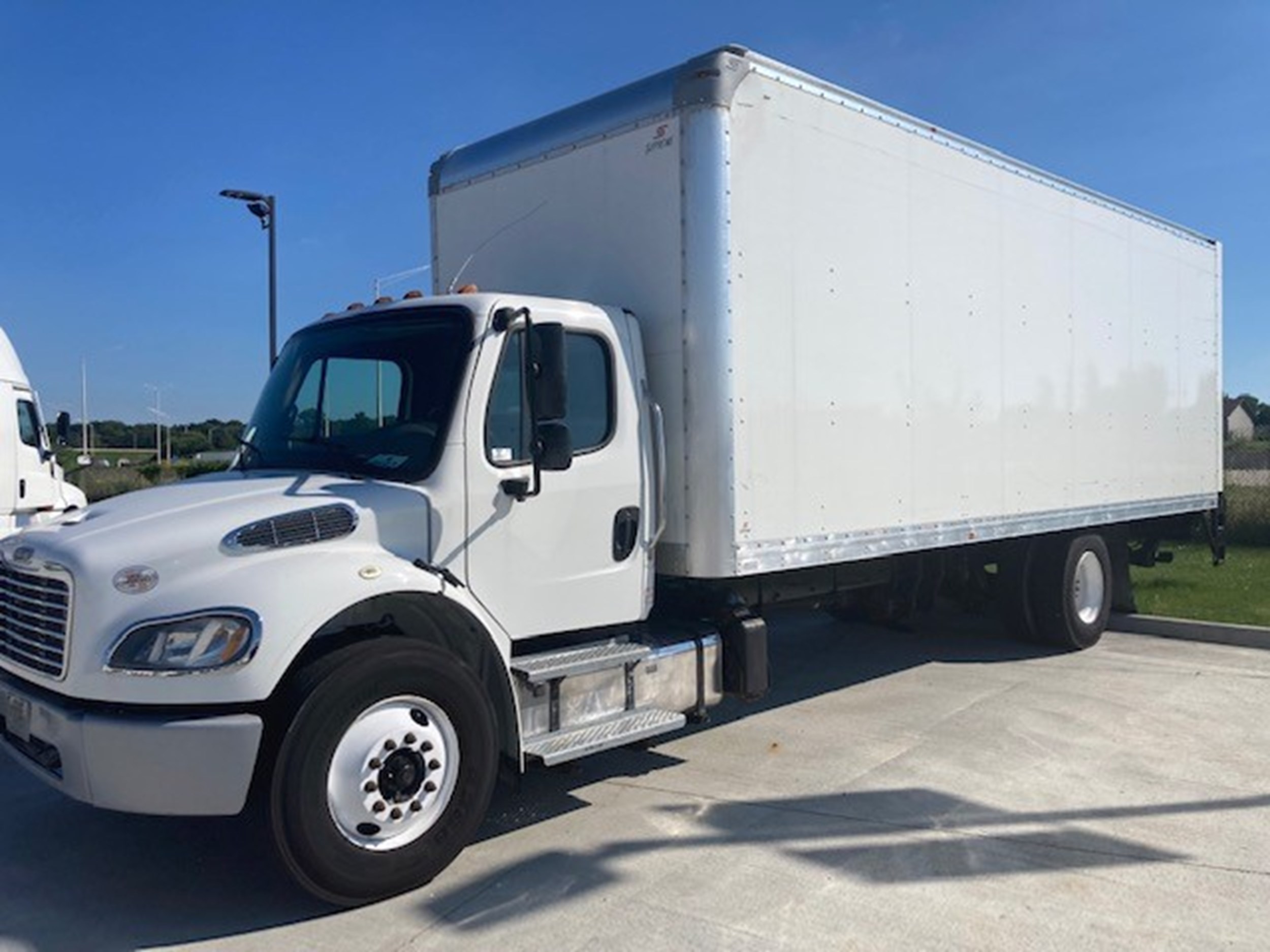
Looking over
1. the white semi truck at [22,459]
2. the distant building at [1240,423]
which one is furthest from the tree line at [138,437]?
the distant building at [1240,423]

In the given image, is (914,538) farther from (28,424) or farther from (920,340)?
(28,424)

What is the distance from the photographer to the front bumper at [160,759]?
383 cm

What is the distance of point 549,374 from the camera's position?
15.3ft

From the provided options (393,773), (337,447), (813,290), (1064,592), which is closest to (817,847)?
(393,773)

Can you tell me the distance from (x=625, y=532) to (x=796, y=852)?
5.72ft

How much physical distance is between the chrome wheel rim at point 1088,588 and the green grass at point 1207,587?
1.02 metres

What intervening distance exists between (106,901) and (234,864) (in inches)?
20.8

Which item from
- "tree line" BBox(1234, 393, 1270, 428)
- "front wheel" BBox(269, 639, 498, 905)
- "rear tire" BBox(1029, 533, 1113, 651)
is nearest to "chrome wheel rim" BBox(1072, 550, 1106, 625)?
"rear tire" BBox(1029, 533, 1113, 651)

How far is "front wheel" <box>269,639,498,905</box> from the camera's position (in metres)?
3.98

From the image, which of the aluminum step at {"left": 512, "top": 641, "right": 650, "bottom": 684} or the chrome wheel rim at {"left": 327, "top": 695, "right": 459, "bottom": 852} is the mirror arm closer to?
the aluminum step at {"left": 512, "top": 641, "right": 650, "bottom": 684}

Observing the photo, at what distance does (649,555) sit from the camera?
5.54m

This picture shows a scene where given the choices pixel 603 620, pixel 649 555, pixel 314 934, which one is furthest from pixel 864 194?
pixel 314 934

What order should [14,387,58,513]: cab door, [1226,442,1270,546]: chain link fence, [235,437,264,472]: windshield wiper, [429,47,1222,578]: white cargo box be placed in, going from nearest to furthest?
[235,437,264,472]: windshield wiper
[429,47,1222,578]: white cargo box
[14,387,58,513]: cab door
[1226,442,1270,546]: chain link fence

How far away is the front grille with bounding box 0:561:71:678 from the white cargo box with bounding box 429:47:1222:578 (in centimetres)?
289
